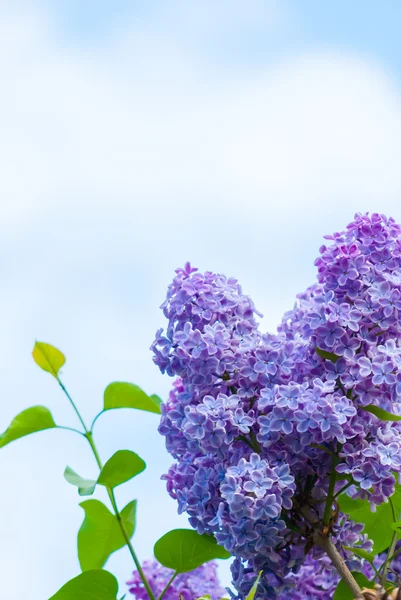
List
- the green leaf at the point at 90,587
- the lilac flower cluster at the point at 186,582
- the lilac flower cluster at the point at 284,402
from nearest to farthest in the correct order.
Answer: the lilac flower cluster at the point at 284,402
the green leaf at the point at 90,587
the lilac flower cluster at the point at 186,582

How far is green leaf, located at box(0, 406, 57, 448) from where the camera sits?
104 centimetres

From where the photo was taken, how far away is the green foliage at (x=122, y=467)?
3.11 feet

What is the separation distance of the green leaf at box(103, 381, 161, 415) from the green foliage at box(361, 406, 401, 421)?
287 millimetres

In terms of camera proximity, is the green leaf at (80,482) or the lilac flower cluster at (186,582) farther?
the lilac flower cluster at (186,582)

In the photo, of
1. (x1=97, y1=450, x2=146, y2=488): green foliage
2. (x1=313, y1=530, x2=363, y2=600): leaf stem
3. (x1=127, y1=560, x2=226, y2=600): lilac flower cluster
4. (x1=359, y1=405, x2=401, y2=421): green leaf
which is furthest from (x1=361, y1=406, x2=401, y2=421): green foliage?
(x1=127, y1=560, x2=226, y2=600): lilac flower cluster

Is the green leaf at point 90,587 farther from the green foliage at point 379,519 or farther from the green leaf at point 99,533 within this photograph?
the green foliage at point 379,519

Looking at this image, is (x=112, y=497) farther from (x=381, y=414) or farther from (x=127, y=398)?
(x=381, y=414)

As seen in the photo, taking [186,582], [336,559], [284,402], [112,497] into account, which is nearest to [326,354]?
[284,402]

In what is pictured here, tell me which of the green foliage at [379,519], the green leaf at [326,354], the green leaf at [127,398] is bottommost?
the green foliage at [379,519]

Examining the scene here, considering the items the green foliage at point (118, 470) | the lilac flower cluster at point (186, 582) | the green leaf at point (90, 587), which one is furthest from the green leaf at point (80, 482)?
the lilac flower cluster at point (186, 582)

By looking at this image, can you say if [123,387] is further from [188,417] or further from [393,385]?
[393,385]

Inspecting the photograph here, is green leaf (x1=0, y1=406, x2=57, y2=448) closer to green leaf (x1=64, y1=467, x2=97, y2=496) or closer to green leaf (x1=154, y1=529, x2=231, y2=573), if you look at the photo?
green leaf (x1=64, y1=467, x2=97, y2=496)

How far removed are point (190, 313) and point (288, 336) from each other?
116 millimetres

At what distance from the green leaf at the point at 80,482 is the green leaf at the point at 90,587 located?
0.10m
